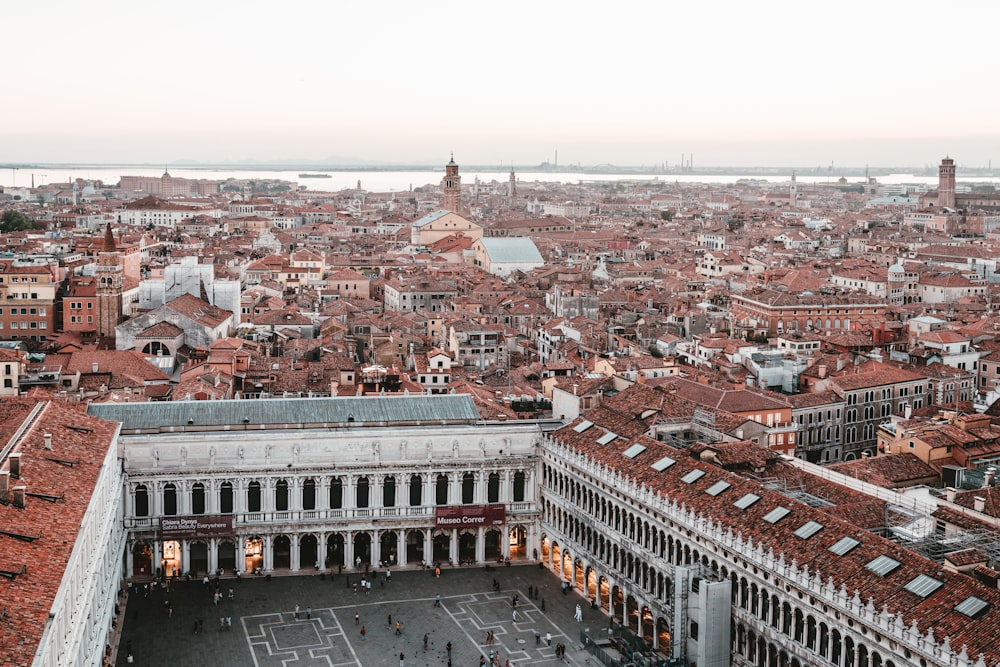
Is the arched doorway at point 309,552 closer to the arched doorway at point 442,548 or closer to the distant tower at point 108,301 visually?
the arched doorway at point 442,548

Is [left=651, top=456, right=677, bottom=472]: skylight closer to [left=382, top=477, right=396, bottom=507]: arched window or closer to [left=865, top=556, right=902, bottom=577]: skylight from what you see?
[left=865, top=556, right=902, bottom=577]: skylight

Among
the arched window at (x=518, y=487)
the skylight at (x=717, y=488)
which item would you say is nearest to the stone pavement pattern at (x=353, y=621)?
the arched window at (x=518, y=487)

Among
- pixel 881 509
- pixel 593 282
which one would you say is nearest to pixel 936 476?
pixel 881 509

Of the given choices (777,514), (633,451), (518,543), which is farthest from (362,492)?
(777,514)

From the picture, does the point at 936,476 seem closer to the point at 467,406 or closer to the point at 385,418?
the point at 467,406

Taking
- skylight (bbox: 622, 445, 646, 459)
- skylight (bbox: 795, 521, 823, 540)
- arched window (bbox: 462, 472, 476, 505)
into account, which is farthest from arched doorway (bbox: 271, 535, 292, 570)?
skylight (bbox: 795, 521, 823, 540)
